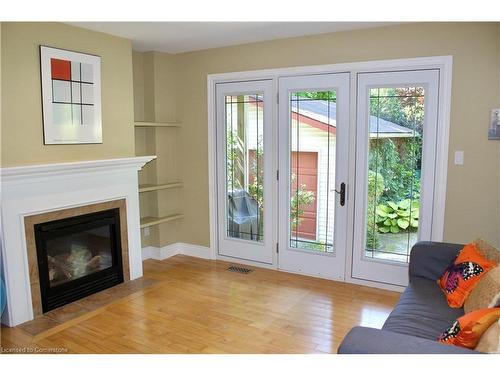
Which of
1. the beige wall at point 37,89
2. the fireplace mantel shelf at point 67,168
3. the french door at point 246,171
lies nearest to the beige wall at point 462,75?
the french door at point 246,171

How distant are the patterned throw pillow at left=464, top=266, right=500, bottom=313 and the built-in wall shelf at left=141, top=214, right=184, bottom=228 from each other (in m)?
3.10

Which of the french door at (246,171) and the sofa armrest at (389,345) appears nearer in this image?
the sofa armrest at (389,345)

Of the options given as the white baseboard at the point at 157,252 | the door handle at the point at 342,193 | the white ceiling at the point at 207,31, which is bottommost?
the white baseboard at the point at 157,252

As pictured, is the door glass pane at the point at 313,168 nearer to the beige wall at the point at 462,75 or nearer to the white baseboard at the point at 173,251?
the beige wall at the point at 462,75

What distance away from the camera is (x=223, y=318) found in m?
3.38

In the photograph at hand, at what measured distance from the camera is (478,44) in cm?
337

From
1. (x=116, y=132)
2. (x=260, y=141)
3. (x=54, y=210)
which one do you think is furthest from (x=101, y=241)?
(x=260, y=141)

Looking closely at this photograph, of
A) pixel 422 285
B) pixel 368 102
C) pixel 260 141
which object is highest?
pixel 368 102

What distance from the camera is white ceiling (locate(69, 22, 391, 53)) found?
359 cm

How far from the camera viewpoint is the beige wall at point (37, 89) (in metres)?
3.17

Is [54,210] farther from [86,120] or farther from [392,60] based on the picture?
[392,60]

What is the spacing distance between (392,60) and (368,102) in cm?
40

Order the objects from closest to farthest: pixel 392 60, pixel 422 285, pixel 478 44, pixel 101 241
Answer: pixel 422 285 → pixel 478 44 → pixel 392 60 → pixel 101 241

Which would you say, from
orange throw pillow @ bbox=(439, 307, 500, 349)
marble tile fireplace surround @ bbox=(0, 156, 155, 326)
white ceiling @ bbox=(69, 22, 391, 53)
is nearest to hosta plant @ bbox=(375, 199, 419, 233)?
white ceiling @ bbox=(69, 22, 391, 53)
